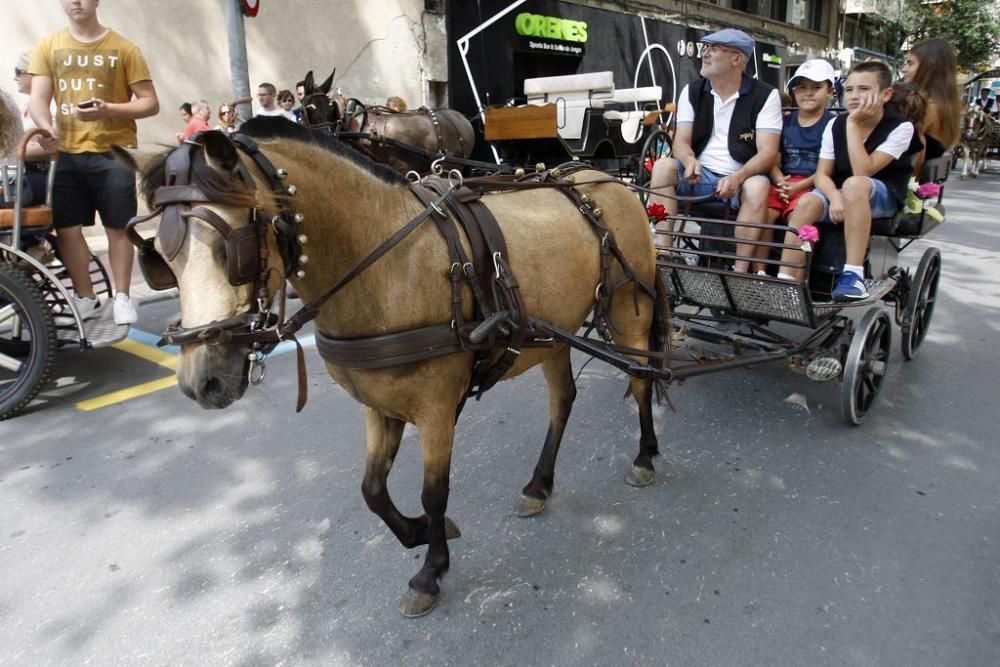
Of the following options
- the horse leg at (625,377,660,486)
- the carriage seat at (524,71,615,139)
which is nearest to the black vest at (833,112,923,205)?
the horse leg at (625,377,660,486)

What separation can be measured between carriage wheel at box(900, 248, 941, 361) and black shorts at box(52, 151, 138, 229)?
17.3ft

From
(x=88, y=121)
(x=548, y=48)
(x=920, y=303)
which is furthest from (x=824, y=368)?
(x=548, y=48)

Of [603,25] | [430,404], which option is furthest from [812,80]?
[603,25]

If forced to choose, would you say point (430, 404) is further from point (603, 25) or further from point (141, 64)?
point (603, 25)

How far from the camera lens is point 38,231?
14.2 ft

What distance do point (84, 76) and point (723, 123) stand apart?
4.21 meters

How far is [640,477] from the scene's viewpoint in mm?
3434

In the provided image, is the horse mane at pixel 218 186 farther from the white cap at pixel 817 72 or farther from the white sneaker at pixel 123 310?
the white cap at pixel 817 72

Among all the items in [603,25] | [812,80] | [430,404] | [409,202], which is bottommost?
[430,404]

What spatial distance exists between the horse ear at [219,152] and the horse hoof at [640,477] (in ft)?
8.12

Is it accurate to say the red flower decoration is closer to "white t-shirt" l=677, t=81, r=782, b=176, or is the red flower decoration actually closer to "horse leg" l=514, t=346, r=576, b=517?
"white t-shirt" l=677, t=81, r=782, b=176

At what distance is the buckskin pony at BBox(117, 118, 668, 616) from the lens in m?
Answer: 1.71

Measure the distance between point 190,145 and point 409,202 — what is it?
73 centimetres

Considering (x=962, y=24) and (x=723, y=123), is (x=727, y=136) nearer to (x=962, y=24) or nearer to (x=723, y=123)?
(x=723, y=123)
